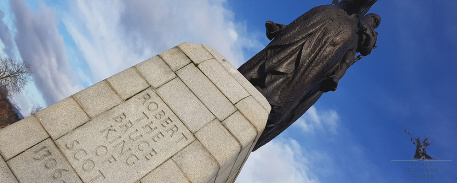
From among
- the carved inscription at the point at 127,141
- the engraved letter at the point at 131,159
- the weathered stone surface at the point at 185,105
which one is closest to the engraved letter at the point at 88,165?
the carved inscription at the point at 127,141

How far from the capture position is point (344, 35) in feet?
18.2

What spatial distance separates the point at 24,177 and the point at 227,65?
8.85ft

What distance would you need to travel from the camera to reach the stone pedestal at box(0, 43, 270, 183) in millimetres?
3219

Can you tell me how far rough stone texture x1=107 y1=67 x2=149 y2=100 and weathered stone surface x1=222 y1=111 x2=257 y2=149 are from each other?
1.07 m

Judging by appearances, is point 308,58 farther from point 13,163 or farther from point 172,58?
point 13,163

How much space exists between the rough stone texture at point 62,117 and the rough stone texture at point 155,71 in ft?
2.75

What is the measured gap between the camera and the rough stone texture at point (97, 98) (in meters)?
3.64

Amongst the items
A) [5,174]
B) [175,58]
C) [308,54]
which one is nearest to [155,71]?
[175,58]

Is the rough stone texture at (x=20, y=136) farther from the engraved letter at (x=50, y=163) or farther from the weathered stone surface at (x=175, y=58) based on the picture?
the weathered stone surface at (x=175, y=58)

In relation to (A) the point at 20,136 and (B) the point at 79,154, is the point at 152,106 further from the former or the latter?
(A) the point at 20,136

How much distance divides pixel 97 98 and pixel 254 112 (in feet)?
6.00

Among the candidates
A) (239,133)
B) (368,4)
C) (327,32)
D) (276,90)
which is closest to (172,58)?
(239,133)

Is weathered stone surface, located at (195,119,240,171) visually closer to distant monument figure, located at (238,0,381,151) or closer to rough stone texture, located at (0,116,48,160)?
distant monument figure, located at (238,0,381,151)

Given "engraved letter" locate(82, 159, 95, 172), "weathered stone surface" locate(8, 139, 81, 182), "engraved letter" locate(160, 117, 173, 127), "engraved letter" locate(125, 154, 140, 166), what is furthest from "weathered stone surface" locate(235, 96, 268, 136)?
"weathered stone surface" locate(8, 139, 81, 182)
